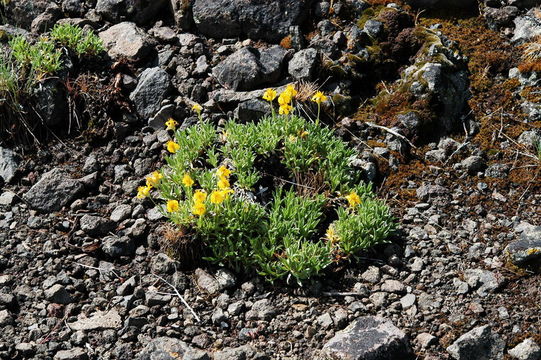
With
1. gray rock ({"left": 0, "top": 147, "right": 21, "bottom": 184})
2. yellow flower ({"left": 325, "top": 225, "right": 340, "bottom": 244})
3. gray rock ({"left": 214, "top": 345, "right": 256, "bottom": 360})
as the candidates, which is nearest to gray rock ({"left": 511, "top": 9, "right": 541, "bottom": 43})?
yellow flower ({"left": 325, "top": 225, "right": 340, "bottom": 244})

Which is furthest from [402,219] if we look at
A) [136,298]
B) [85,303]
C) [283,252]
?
[85,303]

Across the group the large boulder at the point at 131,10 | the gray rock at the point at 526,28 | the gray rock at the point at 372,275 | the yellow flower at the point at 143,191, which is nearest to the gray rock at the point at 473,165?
the gray rock at the point at 372,275

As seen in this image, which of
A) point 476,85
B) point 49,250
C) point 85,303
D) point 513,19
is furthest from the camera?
point 513,19

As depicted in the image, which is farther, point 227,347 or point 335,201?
point 335,201

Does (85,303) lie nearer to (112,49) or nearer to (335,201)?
(335,201)

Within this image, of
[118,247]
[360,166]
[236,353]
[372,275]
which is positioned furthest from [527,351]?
[118,247]

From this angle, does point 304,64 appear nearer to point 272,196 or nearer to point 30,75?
point 272,196
